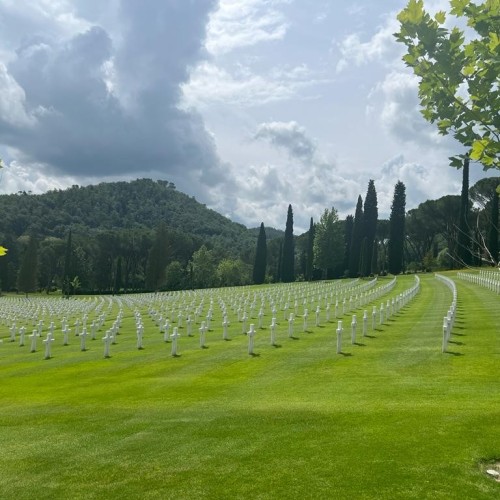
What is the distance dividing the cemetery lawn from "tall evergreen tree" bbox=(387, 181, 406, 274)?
209 feet

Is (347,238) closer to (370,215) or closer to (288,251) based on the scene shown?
(370,215)

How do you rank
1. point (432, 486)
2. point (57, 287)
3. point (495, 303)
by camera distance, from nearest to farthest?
point (432, 486) → point (495, 303) → point (57, 287)

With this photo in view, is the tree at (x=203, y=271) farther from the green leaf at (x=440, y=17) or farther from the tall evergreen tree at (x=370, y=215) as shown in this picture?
the green leaf at (x=440, y=17)

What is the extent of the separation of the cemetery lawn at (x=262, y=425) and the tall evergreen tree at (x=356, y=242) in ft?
222

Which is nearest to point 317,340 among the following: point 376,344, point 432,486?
point 376,344

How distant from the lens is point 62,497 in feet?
20.8

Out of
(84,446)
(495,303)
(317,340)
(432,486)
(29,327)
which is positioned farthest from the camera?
(29,327)

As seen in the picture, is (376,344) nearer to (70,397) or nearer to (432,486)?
(70,397)

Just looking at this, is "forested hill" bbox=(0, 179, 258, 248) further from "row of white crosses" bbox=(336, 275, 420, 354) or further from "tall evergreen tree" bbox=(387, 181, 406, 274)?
"row of white crosses" bbox=(336, 275, 420, 354)

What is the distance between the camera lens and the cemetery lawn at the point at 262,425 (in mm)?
6469

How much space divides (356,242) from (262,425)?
7725 cm

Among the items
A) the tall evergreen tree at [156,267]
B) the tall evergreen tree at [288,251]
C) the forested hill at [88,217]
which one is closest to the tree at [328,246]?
the tall evergreen tree at [288,251]

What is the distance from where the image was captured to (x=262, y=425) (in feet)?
28.2

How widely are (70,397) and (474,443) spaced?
26.8 feet
